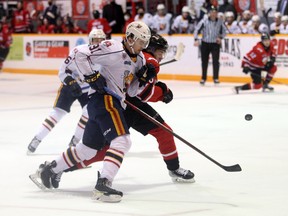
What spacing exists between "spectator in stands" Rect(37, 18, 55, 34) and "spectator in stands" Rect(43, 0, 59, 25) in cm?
10

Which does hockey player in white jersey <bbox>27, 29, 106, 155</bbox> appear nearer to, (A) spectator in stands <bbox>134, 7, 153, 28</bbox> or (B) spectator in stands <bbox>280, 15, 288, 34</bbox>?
(B) spectator in stands <bbox>280, 15, 288, 34</bbox>

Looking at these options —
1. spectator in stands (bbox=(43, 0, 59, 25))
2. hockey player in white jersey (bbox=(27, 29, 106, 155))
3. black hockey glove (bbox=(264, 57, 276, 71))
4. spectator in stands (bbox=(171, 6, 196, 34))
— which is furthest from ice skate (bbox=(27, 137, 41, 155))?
spectator in stands (bbox=(43, 0, 59, 25))

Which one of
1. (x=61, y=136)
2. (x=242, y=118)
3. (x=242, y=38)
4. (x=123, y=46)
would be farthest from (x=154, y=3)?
(x=123, y=46)

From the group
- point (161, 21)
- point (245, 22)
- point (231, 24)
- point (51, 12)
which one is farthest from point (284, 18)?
point (51, 12)

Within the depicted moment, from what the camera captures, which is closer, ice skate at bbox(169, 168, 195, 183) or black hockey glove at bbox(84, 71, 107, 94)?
black hockey glove at bbox(84, 71, 107, 94)

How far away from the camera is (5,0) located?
22.4m

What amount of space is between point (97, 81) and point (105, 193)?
0.72m

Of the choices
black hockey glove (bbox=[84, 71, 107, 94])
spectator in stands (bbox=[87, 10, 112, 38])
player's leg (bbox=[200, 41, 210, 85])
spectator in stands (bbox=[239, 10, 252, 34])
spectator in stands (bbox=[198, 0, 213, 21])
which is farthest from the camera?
spectator in stands (bbox=[87, 10, 112, 38])

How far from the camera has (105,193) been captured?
519 cm

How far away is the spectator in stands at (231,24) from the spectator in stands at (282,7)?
91cm

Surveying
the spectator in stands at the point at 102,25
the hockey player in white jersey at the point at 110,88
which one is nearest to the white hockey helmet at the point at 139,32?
the hockey player in white jersey at the point at 110,88

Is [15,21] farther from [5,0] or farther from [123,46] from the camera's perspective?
[123,46]

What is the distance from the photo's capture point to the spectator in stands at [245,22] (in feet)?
A: 53.3

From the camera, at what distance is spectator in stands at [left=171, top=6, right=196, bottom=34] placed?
17.2 metres
